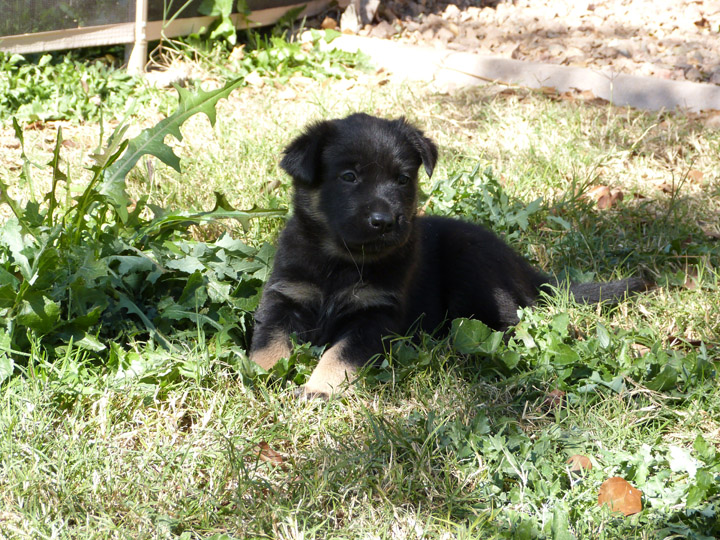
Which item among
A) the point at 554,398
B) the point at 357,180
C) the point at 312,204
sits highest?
the point at 357,180

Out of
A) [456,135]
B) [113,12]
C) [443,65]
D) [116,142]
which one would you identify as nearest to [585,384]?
[116,142]

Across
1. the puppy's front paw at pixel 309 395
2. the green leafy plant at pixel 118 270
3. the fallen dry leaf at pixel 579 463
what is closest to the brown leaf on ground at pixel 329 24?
the green leafy plant at pixel 118 270

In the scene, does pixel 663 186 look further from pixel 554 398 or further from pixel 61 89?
pixel 61 89

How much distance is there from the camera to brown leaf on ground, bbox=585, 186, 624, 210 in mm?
4805

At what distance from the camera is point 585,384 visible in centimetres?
308

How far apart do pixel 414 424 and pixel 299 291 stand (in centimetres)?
88

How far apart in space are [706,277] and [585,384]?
4.30 feet

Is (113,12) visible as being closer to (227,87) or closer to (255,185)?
(255,185)

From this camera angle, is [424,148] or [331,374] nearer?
[331,374]

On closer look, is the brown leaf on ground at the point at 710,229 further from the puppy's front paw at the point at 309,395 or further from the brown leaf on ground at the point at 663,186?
the puppy's front paw at the point at 309,395

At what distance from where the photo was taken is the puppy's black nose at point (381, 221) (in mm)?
3127

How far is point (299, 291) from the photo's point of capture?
11.1ft

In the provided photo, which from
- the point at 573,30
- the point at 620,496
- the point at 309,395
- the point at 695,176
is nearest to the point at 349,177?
the point at 309,395

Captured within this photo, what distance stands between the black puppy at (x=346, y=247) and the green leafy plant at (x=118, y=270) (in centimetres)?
26
